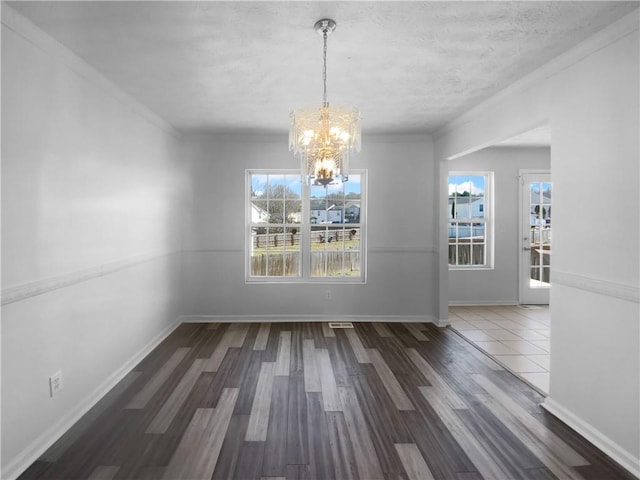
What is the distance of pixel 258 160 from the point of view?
5.13 meters

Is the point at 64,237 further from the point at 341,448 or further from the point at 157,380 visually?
the point at 341,448

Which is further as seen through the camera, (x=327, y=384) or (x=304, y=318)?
(x=304, y=318)

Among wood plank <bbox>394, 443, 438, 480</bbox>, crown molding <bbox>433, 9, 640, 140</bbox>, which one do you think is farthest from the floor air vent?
crown molding <bbox>433, 9, 640, 140</bbox>

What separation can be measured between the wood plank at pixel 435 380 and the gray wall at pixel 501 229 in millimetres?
2636

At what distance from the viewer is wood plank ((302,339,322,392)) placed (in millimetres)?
3133

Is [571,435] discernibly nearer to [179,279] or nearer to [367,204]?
[367,204]

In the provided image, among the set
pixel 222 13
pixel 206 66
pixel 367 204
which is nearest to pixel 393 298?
pixel 367 204

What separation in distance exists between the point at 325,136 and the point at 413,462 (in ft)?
6.65

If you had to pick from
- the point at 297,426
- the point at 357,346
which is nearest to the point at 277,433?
the point at 297,426

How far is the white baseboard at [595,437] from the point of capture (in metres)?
2.10

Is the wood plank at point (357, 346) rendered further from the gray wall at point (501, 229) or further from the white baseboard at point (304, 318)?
the gray wall at point (501, 229)

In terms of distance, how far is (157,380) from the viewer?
3.25 m

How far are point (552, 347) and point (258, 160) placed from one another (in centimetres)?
391

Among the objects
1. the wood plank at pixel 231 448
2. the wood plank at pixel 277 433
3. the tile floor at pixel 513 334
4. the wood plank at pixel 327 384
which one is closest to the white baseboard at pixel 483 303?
the tile floor at pixel 513 334
